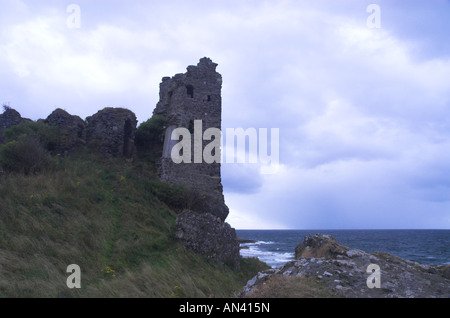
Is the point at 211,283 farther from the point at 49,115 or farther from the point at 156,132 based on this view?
the point at 49,115

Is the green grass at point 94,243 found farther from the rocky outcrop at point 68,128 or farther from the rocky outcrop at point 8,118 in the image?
the rocky outcrop at point 8,118

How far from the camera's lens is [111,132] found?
1731cm

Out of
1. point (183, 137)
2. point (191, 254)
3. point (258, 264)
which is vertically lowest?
point (258, 264)

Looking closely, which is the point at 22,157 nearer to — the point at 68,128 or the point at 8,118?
the point at 68,128

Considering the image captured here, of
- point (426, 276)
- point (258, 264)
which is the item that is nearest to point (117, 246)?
point (258, 264)

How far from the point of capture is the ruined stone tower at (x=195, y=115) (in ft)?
56.4

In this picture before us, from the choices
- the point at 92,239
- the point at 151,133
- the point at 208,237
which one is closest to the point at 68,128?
the point at 151,133

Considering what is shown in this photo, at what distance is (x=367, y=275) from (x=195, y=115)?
541 inches

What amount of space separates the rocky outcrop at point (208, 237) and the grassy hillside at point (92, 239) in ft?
1.27

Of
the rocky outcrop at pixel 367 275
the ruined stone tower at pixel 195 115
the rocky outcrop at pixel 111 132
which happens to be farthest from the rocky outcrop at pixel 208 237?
the rocky outcrop at pixel 111 132

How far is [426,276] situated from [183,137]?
13.2 m
